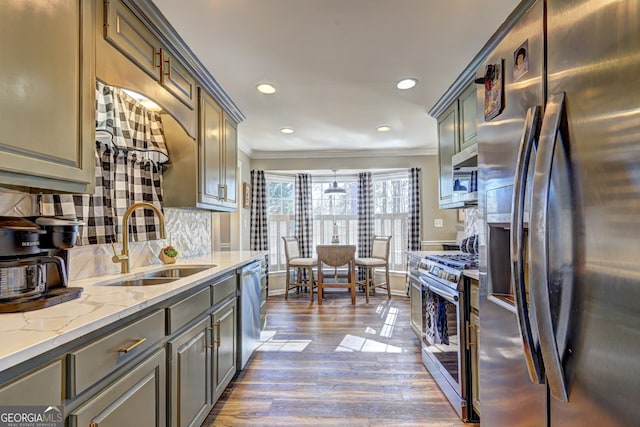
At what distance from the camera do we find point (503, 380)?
3.82ft

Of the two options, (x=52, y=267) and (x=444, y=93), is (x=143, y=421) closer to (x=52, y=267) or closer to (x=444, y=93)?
(x=52, y=267)

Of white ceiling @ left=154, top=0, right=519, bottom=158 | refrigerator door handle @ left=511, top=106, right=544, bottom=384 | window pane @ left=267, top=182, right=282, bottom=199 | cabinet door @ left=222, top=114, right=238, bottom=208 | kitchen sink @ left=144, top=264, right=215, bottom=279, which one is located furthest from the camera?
window pane @ left=267, top=182, right=282, bottom=199

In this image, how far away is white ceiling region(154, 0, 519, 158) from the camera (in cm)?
176

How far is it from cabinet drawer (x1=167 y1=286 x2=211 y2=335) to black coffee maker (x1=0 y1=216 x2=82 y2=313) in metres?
0.37

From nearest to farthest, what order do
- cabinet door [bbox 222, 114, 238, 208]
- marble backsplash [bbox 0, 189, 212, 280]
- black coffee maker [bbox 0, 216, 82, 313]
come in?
black coffee maker [bbox 0, 216, 82, 313] < marble backsplash [bbox 0, 189, 212, 280] < cabinet door [bbox 222, 114, 238, 208]

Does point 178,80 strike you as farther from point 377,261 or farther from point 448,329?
point 377,261

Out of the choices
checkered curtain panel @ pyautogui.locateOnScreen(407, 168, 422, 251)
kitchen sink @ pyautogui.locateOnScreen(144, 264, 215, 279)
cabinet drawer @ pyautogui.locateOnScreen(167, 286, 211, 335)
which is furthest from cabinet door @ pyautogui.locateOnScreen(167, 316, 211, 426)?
checkered curtain panel @ pyautogui.locateOnScreen(407, 168, 422, 251)

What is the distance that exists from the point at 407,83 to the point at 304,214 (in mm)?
3355

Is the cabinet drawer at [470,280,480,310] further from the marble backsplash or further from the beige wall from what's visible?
the beige wall

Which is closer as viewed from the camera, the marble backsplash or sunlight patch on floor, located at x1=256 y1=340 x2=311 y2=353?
the marble backsplash

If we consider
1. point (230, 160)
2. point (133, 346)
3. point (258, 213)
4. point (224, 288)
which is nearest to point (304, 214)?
point (258, 213)

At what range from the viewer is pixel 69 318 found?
98 cm

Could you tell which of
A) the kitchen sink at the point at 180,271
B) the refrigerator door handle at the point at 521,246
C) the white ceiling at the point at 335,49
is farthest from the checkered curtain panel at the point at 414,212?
the refrigerator door handle at the point at 521,246

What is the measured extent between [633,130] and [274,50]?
2.03m
